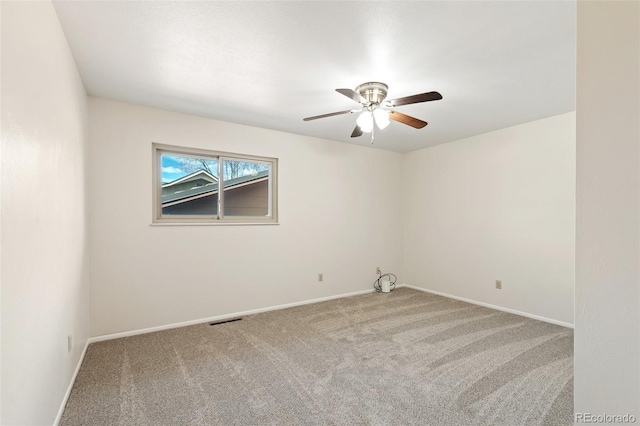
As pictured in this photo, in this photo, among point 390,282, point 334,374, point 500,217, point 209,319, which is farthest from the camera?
point 390,282

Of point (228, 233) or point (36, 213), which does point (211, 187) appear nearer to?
point (228, 233)

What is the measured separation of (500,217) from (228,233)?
11.6 feet

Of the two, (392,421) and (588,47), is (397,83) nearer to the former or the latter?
(588,47)

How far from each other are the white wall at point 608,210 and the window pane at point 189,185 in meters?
3.49

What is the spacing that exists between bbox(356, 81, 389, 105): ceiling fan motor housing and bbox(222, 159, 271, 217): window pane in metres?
1.87

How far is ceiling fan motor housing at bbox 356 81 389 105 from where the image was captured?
8.26ft

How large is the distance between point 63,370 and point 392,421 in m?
2.09

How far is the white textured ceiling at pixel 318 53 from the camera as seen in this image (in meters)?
1.68

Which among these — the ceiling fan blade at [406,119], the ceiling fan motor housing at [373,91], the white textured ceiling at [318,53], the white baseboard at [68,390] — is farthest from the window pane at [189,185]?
the ceiling fan blade at [406,119]

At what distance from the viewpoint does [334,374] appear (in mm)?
2279

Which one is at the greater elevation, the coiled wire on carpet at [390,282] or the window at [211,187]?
the window at [211,187]

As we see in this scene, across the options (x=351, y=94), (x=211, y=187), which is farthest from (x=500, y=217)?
(x=211, y=187)

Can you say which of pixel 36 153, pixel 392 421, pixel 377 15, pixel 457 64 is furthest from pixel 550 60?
pixel 36 153

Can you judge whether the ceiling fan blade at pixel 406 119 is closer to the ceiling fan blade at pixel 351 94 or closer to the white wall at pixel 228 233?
the ceiling fan blade at pixel 351 94
